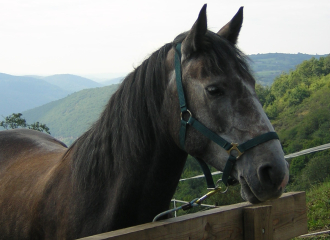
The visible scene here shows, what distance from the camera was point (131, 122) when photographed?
8.36ft

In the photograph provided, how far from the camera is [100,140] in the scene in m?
2.67

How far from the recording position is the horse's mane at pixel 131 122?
8.21 feet

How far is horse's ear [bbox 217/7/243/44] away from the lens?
2.63 metres

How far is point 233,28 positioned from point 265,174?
3.96 ft

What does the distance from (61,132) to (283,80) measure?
110 meters

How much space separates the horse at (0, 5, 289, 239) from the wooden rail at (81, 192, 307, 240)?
0.39 feet

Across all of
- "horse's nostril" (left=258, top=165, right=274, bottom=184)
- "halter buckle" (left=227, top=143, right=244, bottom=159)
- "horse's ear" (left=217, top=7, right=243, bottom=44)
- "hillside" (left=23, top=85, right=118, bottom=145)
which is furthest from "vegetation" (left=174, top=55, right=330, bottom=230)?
"hillside" (left=23, top=85, right=118, bottom=145)

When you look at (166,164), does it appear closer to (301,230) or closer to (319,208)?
(301,230)

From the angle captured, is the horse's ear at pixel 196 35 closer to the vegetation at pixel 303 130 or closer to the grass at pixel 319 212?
the vegetation at pixel 303 130

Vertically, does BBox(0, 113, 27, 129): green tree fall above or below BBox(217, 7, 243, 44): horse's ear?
above

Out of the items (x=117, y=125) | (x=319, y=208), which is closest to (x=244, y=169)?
(x=117, y=125)

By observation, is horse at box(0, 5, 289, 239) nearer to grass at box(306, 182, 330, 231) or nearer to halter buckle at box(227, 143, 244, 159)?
halter buckle at box(227, 143, 244, 159)

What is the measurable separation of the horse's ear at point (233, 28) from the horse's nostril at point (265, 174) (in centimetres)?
112

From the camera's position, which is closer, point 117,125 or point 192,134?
point 192,134
